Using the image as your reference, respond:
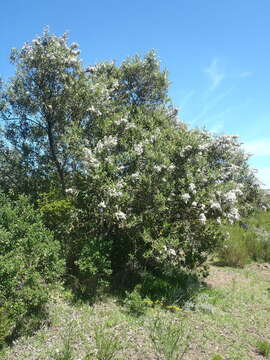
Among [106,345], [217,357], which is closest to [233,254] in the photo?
[217,357]

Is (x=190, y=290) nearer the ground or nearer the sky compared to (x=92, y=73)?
nearer the ground

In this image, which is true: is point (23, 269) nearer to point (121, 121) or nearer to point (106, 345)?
point (106, 345)

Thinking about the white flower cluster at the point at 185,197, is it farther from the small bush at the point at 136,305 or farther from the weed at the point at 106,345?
the weed at the point at 106,345

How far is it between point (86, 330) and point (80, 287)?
4.68 feet

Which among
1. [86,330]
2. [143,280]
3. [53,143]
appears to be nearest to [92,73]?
[53,143]

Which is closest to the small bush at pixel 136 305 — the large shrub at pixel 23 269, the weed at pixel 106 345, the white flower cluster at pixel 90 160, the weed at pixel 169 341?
the weed at pixel 169 341

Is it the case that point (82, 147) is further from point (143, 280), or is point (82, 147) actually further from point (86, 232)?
point (143, 280)

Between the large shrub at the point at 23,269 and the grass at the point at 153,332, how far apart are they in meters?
0.34

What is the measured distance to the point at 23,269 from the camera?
4.54 meters

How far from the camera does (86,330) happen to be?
16.0 ft

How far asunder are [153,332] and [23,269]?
226 centimetres

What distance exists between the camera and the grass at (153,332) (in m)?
4.28

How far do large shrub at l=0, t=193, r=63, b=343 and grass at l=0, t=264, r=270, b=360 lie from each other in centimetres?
34

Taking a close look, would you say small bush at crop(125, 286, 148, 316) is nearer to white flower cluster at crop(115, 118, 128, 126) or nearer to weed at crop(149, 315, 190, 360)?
weed at crop(149, 315, 190, 360)
